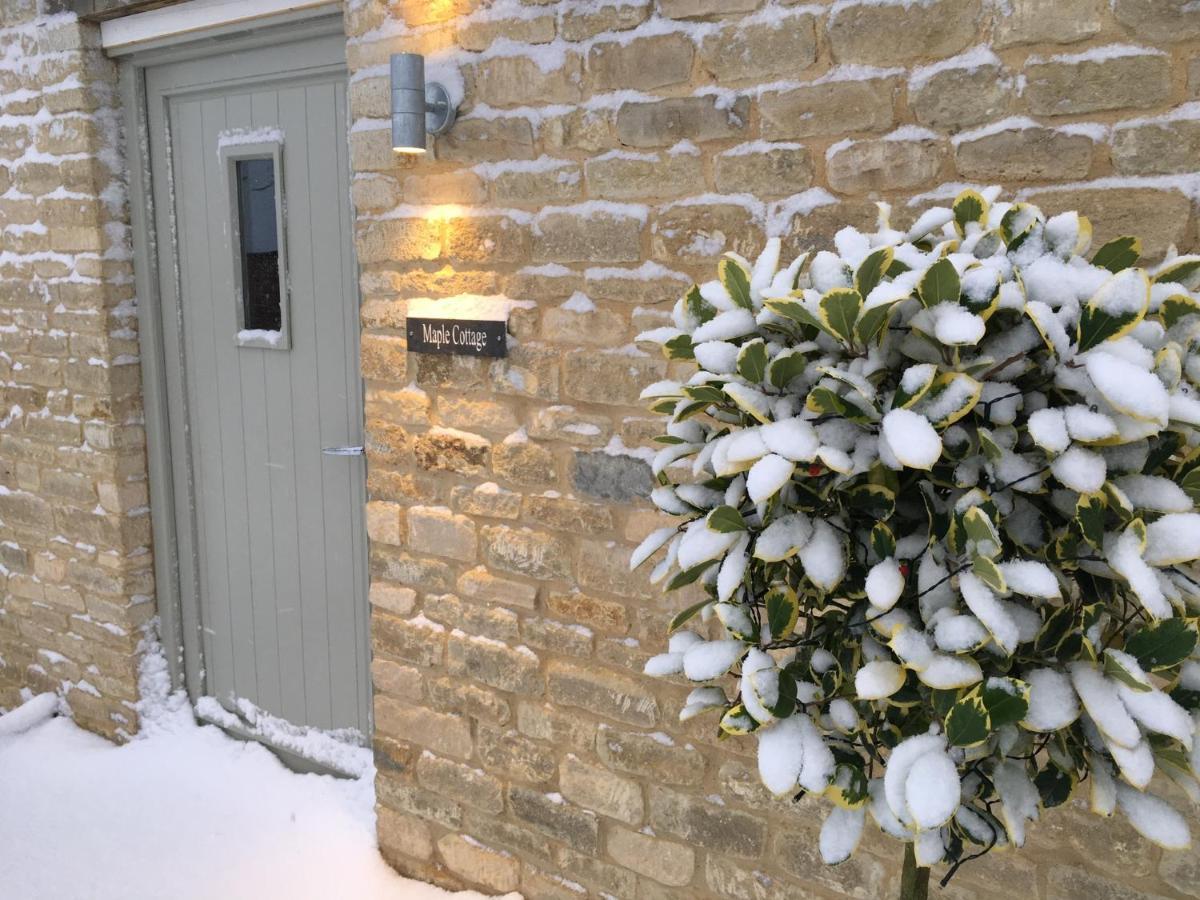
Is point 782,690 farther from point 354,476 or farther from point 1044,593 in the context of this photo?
point 354,476

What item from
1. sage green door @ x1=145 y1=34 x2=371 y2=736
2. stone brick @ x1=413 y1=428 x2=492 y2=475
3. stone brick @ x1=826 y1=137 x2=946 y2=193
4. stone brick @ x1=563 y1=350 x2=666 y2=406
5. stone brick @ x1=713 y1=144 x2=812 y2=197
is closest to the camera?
stone brick @ x1=826 y1=137 x2=946 y2=193

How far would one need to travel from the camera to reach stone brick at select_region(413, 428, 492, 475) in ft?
8.42

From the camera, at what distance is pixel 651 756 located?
2.41 metres

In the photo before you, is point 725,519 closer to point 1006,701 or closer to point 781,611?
point 781,611

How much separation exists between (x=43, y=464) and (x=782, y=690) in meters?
3.24

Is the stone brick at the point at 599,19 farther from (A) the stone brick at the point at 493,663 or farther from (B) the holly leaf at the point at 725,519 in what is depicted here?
(A) the stone brick at the point at 493,663

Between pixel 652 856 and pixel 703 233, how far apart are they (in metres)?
1.46

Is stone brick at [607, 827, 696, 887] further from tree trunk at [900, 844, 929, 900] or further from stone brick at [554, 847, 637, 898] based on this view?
tree trunk at [900, 844, 929, 900]

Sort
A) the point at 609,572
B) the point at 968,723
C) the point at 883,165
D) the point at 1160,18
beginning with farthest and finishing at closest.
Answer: the point at 609,572
the point at 883,165
the point at 1160,18
the point at 968,723

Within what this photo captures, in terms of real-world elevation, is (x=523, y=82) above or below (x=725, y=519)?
above

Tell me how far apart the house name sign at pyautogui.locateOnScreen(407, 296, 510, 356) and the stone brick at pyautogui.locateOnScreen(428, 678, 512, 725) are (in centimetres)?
88

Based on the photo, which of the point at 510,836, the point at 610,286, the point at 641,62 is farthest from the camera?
the point at 510,836

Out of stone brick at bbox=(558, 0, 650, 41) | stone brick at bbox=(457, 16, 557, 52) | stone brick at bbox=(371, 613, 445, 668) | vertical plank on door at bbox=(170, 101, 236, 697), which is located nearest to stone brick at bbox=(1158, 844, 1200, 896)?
stone brick at bbox=(371, 613, 445, 668)

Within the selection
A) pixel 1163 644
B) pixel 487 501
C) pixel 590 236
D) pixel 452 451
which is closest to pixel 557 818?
pixel 487 501
